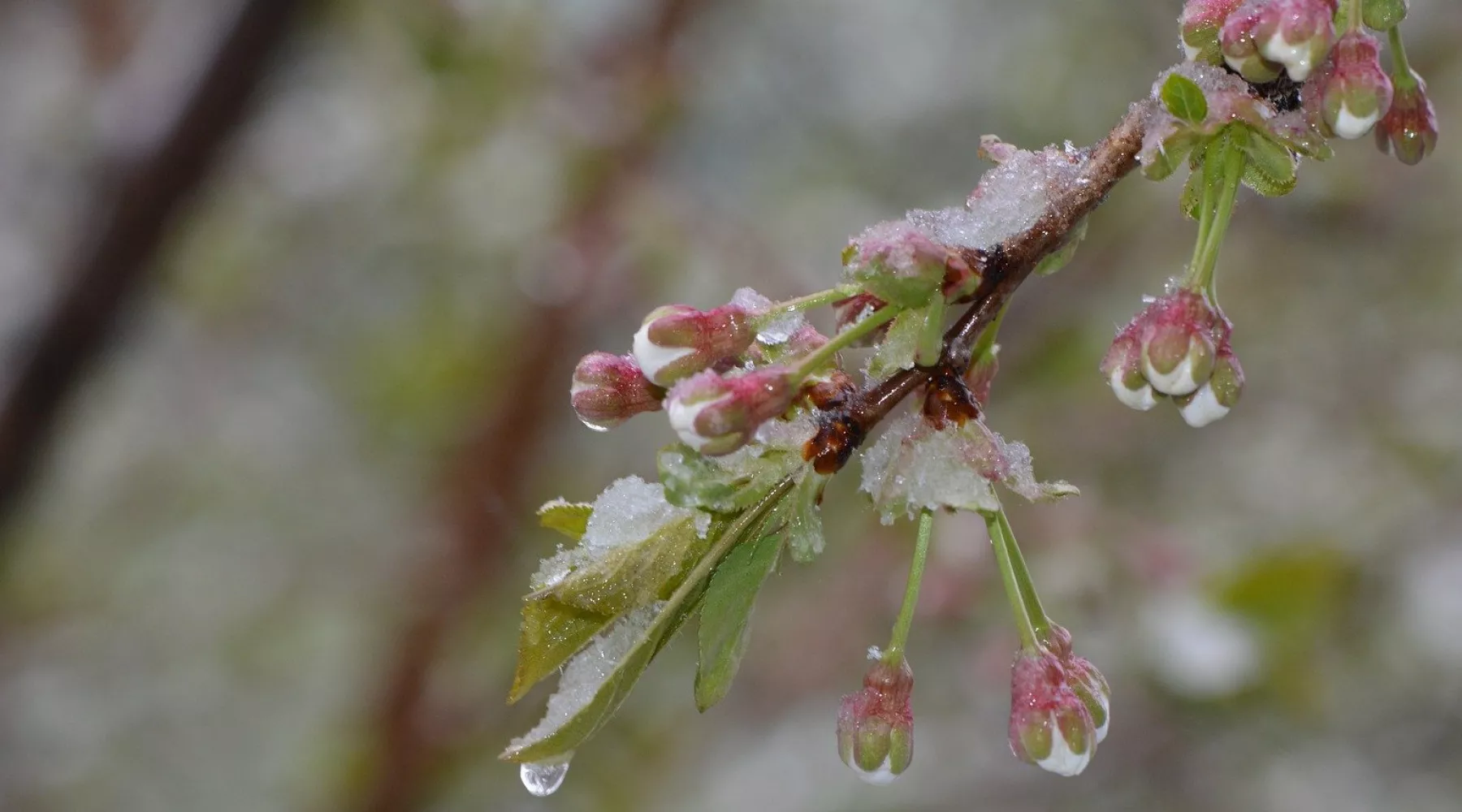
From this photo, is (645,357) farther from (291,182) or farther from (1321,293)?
(291,182)

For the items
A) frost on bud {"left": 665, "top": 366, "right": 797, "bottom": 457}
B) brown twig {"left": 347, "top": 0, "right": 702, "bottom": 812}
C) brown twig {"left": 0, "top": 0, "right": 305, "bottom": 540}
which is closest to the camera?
frost on bud {"left": 665, "top": 366, "right": 797, "bottom": 457}

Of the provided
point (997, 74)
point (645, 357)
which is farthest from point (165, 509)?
point (645, 357)

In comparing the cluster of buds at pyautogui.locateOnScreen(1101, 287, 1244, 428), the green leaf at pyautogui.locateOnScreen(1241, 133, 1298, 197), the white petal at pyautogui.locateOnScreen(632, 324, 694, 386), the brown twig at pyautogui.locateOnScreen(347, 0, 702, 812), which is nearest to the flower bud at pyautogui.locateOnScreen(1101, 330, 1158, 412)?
the cluster of buds at pyautogui.locateOnScreen(1101, 287, 1244, 428)

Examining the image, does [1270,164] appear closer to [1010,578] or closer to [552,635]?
[1010,578]

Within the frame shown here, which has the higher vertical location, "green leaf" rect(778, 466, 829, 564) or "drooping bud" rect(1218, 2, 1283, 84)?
"drooping bud" rect(1218, 2, 1283, 84)

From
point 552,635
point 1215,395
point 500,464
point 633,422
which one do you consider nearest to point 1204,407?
point 1215,395

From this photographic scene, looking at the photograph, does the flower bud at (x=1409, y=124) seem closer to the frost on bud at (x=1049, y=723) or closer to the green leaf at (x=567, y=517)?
the frost on bud at (x=1049, y=723)

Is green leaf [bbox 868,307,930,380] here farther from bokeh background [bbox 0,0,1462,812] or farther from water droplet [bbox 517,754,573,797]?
bokeh background [bbox 0,0,1462,812]

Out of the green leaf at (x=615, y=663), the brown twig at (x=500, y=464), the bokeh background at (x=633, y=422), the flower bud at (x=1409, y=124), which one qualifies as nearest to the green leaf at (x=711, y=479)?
the green leaf at (x=615, y=663)
